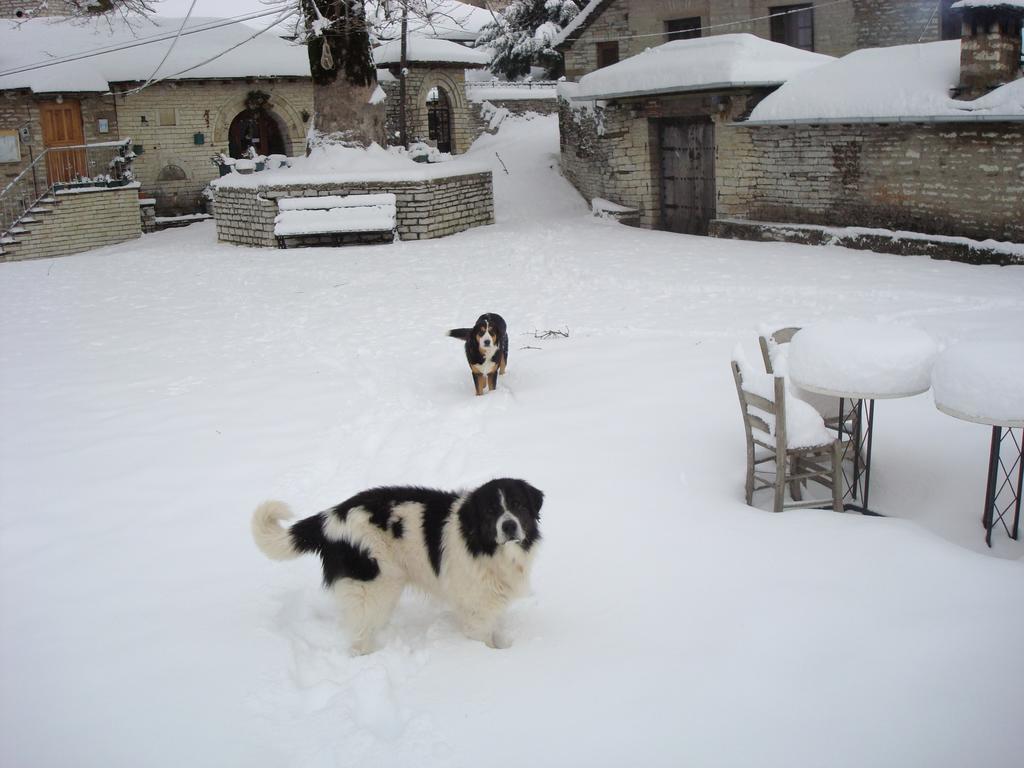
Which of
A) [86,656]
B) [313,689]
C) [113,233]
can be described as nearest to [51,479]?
[86,656]

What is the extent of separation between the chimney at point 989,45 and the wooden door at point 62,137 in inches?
700

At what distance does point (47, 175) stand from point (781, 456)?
20276 millimetres

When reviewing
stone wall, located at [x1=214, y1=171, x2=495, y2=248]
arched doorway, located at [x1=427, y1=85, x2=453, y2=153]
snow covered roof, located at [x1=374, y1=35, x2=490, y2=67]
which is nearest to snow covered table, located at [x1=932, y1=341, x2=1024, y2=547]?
stone wall, located at [x1=214, y1=171, x2=495, y2=248]

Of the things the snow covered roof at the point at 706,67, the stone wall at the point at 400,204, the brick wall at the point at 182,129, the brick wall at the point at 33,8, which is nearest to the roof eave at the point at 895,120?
the snow covered roof at the point at 706,67

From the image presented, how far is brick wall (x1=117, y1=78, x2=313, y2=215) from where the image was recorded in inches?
862

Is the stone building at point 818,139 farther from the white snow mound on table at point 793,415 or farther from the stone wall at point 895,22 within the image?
the white snow mound on table at point 793,415

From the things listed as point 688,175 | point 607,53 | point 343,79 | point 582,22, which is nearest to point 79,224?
point 343,79

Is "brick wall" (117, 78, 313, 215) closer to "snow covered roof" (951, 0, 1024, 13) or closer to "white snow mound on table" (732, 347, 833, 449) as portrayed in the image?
"snow covered roof" (951, 0, 1024, 13)

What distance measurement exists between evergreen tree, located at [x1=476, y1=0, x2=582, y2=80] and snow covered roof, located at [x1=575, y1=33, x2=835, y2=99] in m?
11.9

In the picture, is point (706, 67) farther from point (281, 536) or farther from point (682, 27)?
point (281, 536)

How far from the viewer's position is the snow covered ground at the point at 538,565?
3.42m

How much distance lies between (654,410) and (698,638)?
3.17 metres

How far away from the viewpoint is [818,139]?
45.9 ft

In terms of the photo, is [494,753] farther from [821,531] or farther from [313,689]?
[821,531]
